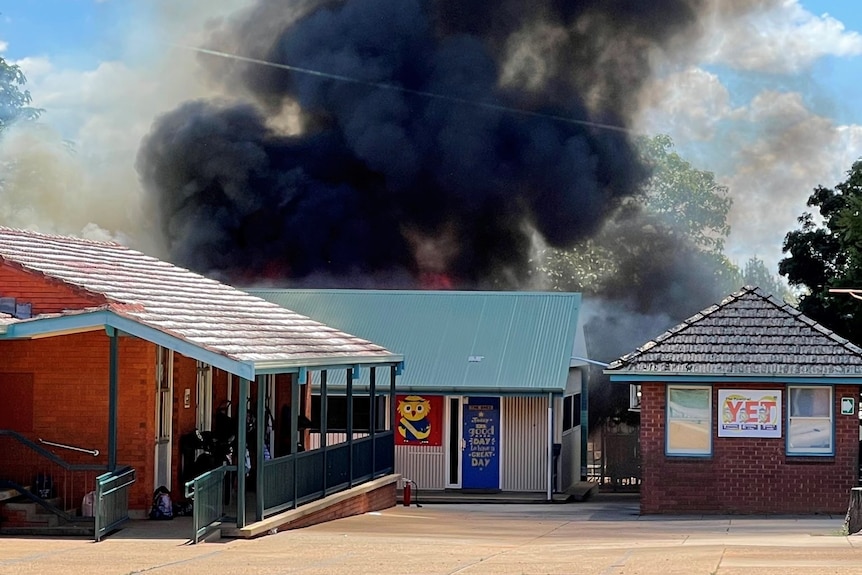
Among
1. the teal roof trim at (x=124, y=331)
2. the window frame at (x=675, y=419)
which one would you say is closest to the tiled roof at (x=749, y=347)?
the window frame at (x=675, y=419)

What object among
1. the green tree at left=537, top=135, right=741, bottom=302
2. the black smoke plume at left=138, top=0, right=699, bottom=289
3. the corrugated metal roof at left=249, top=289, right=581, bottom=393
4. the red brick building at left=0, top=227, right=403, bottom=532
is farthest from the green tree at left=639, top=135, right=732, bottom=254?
the red brick building at left=0, top=227, right=403, bottom=532

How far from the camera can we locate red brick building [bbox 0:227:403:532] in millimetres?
15570

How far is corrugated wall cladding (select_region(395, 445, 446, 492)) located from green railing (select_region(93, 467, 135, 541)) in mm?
12942

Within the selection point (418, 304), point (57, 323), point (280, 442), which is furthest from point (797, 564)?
point (418, 304)

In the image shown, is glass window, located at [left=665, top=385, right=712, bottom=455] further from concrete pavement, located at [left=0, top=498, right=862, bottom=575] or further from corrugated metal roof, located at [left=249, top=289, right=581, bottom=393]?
corrugated metal roof, located at [left=249, top=289, right=581, bottom=393]

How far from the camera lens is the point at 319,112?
56.5 m

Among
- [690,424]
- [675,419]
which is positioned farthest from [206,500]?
[690,424]

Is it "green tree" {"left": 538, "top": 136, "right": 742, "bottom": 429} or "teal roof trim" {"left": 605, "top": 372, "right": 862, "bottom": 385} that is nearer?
"teal roof trim" {"left": 605, "top": 372, "right": 862, "bottom": 385}

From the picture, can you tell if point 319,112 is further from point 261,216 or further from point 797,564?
point 797,564

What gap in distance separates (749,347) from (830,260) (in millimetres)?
13568

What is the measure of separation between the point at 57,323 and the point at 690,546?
7266mm

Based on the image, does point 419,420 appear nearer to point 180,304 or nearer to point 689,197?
point 180,304

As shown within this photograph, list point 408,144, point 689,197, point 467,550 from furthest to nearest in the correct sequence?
1. point 689,197
2. point 408,144
3. point 467,550

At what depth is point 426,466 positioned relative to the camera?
95.0 ft
